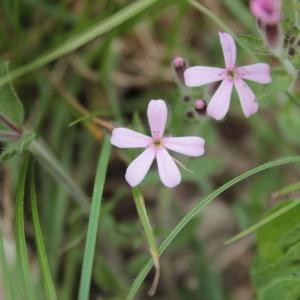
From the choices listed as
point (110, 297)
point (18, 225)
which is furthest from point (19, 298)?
point (110, 297)

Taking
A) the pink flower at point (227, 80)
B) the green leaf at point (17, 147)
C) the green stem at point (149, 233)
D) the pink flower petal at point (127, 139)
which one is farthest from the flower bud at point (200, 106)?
the green leaf at point (17, 147)

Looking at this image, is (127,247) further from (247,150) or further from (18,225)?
(18,225)

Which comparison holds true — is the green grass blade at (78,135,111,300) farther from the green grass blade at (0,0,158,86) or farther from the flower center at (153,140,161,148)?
the green grass blade at (0,0,158,86)

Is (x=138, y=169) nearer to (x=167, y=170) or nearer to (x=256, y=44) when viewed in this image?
(x=167, y=170)

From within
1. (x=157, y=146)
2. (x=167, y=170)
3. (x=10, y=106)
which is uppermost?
(x=10, y=106)

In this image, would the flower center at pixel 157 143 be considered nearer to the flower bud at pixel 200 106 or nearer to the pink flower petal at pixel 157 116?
the pink flower petal at pixel 157 116

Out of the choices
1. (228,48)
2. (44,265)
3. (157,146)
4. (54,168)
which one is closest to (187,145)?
(157,146)
